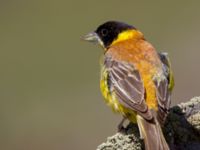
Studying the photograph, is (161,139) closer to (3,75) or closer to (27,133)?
(27,133)

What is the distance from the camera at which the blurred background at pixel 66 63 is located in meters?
17.7

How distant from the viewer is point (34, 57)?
22.4 metres

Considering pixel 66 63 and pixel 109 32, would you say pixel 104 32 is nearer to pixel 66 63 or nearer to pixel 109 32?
pixel 109 32

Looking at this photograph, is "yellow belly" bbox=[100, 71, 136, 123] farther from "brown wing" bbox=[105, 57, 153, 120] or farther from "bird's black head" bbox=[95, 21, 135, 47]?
"bird's black head" bbox=[95, 21, 135, 47]

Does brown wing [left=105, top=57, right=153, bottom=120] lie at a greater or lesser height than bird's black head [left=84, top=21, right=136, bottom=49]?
lesser

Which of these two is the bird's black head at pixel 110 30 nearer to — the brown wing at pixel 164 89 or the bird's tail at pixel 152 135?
the brown wing at pixel 164 89

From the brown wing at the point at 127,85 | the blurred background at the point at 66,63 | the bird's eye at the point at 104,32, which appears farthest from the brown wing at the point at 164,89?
the blurred background at the point at 66,63

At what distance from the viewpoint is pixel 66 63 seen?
21641 millimetres

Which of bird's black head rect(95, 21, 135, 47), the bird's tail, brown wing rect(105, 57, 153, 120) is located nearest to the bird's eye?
bird's black head rect(95, 21, 135, 47)

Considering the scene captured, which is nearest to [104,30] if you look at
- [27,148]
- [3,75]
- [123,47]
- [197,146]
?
[123,47]

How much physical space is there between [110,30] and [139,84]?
1587mm

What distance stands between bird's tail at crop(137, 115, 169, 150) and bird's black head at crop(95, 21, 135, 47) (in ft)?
6.19

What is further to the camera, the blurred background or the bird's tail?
the blurred background

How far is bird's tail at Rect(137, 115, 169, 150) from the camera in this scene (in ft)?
26.7
